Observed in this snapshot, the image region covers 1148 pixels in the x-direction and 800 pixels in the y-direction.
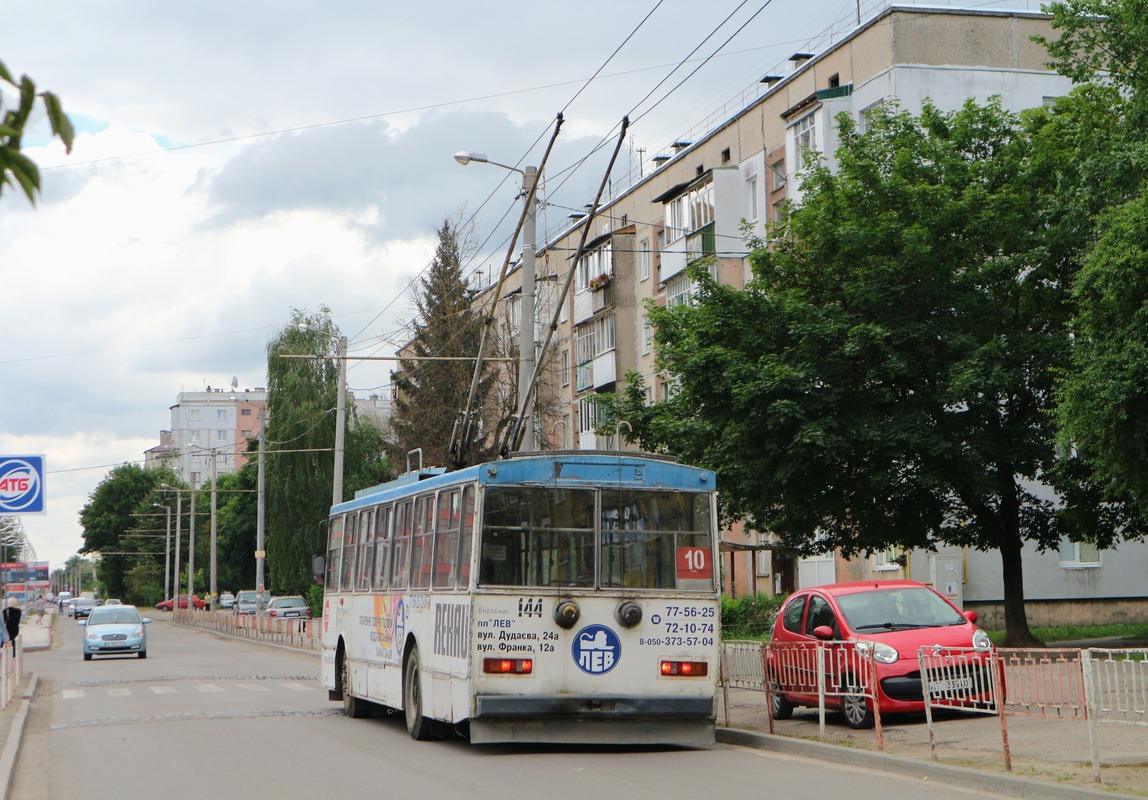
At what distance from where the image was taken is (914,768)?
11.9 metres

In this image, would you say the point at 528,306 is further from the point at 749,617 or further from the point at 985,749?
the point at 749,617

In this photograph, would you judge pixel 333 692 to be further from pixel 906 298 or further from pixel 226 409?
pixel 226 409

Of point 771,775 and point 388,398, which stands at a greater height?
point 388,398

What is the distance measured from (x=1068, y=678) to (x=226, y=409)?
179 metres

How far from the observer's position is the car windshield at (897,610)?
16.4 m

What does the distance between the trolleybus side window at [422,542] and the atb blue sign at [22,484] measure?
6021 mm

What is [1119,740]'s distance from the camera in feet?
40.9

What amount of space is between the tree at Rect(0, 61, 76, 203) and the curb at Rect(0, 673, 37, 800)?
375 inches

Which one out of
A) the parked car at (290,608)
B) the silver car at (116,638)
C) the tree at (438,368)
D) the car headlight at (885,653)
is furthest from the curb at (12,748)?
the parked car at (290,608)

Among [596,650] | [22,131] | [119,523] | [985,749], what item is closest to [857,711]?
[985,749]

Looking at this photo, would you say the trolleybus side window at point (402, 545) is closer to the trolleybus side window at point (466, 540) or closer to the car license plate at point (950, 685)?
the trolleybus side window at point (466, 540)

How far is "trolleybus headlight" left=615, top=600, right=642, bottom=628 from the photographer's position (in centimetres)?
1409

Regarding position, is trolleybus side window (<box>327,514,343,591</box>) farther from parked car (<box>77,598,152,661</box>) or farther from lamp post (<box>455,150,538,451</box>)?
parked car (<box>77,598,152,661</box>)

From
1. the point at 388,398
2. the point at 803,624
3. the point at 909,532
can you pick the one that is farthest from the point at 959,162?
the point at 388,398
